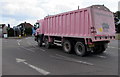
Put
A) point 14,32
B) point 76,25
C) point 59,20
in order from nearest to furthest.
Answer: point 76,25 → point 59,20 → point 14,32

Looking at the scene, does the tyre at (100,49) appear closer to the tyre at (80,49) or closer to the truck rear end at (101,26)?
the truck rear end at (101,26)

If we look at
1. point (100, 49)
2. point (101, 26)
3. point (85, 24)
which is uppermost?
point (85, 24)

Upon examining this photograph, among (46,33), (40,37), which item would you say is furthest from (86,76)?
(40,37)

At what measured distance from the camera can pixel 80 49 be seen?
35.2 ft

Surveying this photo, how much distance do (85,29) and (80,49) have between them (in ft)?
5.03

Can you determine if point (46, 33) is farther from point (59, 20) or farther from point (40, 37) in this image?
point (59, 20)

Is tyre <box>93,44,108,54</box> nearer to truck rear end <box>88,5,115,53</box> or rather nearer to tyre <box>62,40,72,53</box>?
truck rear end <box>88,5,115,53</box>

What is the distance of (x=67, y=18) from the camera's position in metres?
11.8

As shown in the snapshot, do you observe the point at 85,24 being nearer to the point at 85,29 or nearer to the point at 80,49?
the point at 85,29

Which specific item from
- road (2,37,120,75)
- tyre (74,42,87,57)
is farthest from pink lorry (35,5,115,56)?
road (2,37,120,75)

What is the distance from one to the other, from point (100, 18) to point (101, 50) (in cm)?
284

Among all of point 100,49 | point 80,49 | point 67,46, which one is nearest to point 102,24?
point 80,49

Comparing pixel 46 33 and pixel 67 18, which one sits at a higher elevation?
pixel 67 18

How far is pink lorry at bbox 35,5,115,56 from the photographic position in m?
9.79
